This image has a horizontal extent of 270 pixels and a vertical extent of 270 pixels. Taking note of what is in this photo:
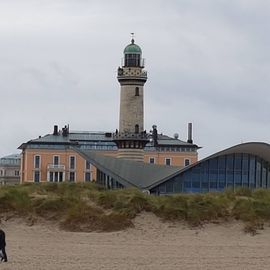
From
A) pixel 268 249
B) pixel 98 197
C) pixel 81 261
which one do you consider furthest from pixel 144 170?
pixel 81 261

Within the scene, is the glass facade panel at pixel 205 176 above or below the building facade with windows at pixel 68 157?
below

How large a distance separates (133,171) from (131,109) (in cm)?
1893

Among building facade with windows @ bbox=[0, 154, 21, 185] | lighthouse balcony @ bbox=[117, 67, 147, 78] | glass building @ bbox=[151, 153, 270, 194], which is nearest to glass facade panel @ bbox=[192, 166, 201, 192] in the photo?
glass building @ bbox=[151, 153, 270, 194]

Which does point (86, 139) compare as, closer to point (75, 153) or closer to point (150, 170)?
point (75, 153)

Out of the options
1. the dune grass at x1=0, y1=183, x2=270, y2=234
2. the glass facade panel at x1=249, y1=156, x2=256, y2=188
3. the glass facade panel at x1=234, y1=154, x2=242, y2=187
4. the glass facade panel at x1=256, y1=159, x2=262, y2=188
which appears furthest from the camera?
the glass facade panel at x1=256, y1=159, x2=262, y2=188

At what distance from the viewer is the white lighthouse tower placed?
71312mm

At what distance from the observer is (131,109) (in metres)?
71.4

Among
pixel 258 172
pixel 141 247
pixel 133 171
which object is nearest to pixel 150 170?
pixel 133 171

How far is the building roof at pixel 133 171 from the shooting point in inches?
1944

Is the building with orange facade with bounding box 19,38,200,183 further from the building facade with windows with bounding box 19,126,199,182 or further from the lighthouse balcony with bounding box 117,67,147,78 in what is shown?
the lighthouse balcony with bounding box 117,67,147,78

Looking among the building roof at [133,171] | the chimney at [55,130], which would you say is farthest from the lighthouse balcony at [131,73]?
the chimney at [55,130]

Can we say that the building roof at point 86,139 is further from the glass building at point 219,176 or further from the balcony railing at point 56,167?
the glass building at point 219,176

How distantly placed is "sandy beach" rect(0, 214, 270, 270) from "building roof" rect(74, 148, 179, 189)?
17574mm

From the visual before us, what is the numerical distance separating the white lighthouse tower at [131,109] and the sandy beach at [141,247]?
41174mm
